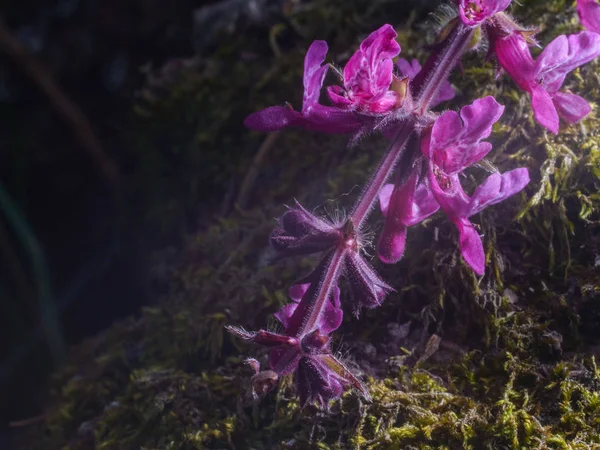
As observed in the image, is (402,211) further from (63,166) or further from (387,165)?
(63,166)

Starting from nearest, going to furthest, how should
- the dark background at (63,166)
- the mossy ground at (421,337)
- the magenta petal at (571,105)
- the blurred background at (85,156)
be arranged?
the mossy ground at (421,337) < the magenta petal at (571,105) < the blurred background at (85,156) < the dark background at (63,166)

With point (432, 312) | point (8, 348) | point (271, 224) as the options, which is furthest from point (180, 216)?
point (8, 348)

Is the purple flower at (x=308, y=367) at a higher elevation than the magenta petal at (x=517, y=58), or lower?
lower

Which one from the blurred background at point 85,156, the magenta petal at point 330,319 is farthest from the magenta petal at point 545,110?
the blurred background at point 85,156

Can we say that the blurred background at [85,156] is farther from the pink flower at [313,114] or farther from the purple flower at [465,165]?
the purple flower at [465,165]

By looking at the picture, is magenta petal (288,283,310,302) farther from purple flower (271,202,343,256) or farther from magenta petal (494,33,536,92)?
magenta petal (494,33,536,92)

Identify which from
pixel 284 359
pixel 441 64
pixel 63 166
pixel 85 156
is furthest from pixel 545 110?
pixel 63 166
